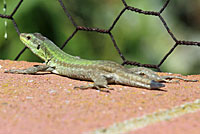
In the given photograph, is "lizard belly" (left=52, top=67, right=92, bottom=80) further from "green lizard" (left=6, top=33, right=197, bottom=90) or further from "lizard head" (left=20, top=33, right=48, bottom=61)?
"lizard head" (left=20, top=33, right=48, bottom=61)

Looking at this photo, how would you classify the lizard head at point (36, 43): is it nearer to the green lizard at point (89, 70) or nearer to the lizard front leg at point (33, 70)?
the green lizard at point (89, 70)

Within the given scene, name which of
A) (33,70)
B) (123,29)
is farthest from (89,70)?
(123,29)

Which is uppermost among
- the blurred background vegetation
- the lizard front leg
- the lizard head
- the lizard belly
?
the blurred background vegetation

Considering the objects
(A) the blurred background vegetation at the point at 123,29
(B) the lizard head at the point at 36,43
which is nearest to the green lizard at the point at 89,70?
(B) the lizard head at the point at 36,43

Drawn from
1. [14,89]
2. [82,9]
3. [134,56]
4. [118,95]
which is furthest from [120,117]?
[82,9]

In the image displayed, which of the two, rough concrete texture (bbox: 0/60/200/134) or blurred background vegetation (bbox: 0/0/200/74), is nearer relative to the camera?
rough concrete texture (bbox: 0/60/200/134)

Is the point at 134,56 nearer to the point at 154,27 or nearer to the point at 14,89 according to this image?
the point at 154,27

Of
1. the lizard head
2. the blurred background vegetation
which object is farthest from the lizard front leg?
the blurred background vegetation
